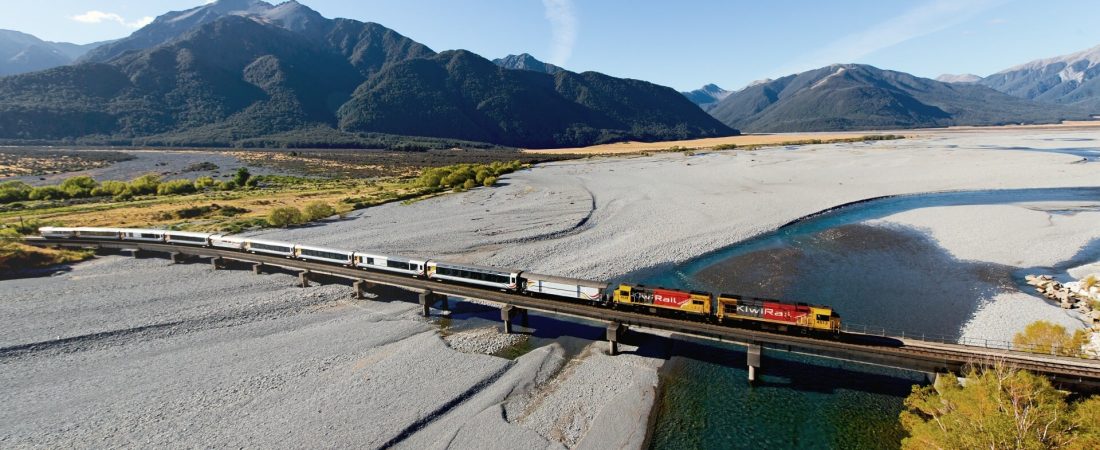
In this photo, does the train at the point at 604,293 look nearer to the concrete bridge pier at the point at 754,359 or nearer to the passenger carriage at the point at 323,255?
the passenger carriage at the point at 323,255

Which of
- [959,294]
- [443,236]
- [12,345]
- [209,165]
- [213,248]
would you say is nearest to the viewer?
[12,345]

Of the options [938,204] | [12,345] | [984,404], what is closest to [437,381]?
[984,404]

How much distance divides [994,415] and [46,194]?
143 meters

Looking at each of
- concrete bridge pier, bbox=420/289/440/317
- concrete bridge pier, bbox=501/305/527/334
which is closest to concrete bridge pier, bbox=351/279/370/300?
concrete bridge pier, bbox=420/289/440/317

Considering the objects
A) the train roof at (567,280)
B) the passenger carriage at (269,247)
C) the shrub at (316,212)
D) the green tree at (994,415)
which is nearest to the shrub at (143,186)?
the shrub at (316,212)

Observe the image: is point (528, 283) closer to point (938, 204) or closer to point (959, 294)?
point (959, 294)

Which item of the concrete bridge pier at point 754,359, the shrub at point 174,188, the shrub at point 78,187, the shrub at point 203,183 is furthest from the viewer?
the shrub at point 203,183

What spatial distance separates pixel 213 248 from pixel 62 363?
21.7 metres

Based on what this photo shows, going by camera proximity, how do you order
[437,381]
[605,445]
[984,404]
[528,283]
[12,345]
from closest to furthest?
[984,404], [605,445], [437,381], [12,345], [528,283]

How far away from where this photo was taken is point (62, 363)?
31.0 metres

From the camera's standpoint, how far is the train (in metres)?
29.2

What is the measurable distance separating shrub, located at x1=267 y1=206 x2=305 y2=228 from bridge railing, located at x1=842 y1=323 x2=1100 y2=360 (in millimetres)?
72813

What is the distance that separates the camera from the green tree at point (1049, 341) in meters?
26.5

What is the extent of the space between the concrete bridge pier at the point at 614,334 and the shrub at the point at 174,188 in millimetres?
114546
